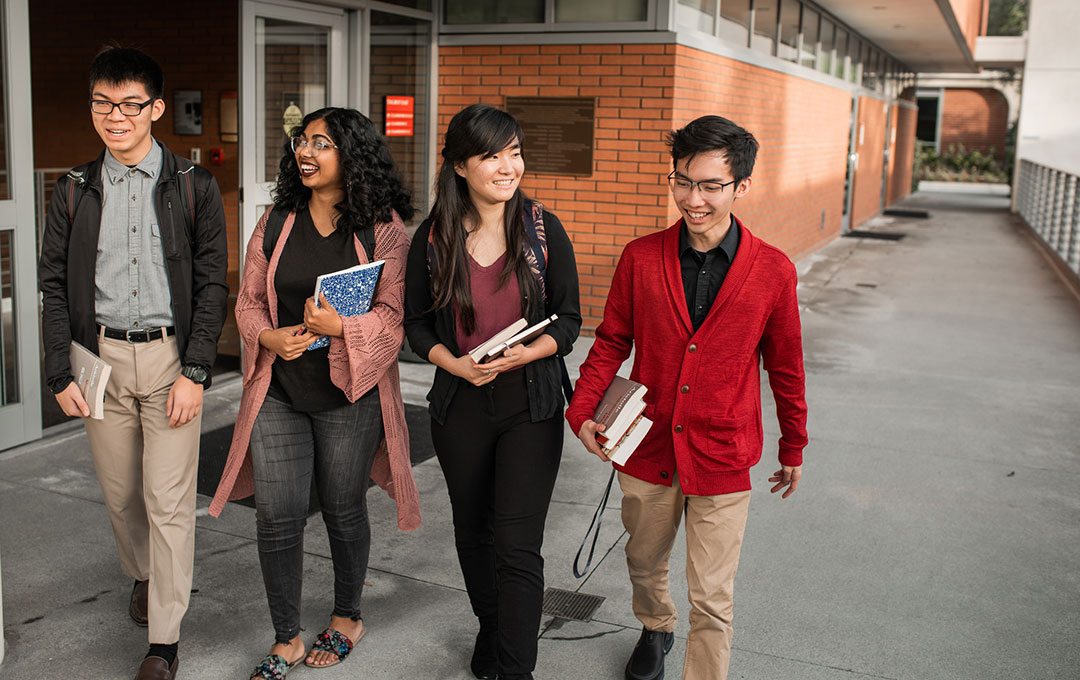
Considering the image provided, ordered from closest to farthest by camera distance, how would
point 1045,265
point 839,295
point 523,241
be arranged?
point 523,241
point 839,295
point 1045,265

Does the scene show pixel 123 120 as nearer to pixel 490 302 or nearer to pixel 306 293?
pixel 306 293

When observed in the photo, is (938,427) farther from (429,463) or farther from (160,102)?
(160,102)

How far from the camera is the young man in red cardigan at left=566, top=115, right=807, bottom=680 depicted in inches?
113

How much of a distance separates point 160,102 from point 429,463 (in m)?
2.77

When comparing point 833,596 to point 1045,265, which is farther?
point 1045,265

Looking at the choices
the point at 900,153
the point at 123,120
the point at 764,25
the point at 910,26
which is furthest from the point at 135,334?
the point at 900,153

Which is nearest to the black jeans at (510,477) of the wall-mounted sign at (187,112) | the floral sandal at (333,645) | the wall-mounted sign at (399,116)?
the floral sandal at (333,645)

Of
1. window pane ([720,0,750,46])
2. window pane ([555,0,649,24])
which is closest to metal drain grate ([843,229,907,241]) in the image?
window pane ([720,0,750,46])

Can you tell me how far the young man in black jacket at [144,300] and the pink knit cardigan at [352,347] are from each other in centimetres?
15

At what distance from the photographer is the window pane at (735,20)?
974 centimetres

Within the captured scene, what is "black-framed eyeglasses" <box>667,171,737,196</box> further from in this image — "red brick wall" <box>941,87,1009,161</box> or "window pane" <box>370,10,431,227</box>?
"red brick wall" <box>941,87,1009,161</box>

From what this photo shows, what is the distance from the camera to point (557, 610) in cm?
382

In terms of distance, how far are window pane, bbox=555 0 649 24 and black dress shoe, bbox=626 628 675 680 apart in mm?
6007

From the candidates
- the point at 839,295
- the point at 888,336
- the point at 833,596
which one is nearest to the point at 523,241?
the point at 833,596
